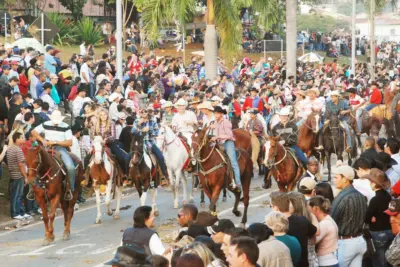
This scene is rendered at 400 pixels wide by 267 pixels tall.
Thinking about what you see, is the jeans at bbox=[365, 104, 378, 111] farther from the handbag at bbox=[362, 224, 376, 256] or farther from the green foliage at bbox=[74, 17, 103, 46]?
the handbag at bbox=[362, 224, 376, 256]

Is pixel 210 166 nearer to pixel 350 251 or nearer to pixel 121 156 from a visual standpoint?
pixel 121 156

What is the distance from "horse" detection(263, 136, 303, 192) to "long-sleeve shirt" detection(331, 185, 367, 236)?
30.8 feet

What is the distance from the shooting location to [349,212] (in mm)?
15766

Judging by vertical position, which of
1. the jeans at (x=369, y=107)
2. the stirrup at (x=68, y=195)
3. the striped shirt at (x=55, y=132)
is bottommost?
the stirrup at (x=68, y=195)

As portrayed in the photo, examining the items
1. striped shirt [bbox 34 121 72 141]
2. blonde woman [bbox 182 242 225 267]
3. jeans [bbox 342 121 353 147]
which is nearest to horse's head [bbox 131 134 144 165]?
striped shirt [bbox 34 121 72 141]

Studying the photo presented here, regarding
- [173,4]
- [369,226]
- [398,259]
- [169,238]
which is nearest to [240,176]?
[169,238]

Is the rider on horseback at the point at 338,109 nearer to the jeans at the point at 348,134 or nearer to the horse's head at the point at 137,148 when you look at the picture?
the jeans at the point at 348,134

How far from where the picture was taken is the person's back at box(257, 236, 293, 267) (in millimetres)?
12633

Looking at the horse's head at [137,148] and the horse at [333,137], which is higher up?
the horse's head at [137,148]

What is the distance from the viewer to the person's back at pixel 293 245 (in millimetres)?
13328

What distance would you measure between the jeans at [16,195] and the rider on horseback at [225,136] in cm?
445

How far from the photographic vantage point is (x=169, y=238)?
72.8ft

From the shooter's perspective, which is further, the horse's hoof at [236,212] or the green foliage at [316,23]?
the green foliage at [316,23]

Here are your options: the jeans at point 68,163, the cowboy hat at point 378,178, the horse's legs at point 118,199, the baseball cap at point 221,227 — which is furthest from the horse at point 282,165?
the baseball cap at point 221,227
